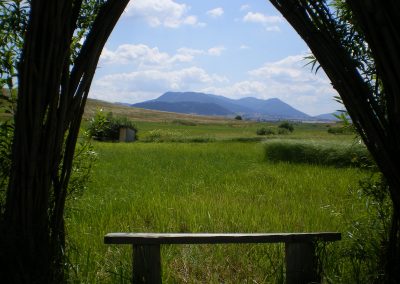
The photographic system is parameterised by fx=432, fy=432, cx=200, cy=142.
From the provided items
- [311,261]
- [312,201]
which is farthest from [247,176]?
[311,261]

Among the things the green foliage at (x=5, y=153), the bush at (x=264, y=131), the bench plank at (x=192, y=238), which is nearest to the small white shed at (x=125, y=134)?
the bush at (x=264, y=131)

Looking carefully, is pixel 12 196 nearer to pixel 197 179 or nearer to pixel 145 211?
pixel 145 211

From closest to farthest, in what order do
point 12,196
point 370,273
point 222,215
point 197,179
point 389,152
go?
1. point 389,152
2. point 12,196
3. point 370,273
4. point 222,215
5. point 197,179

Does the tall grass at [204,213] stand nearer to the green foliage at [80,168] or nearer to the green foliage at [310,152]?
the green foliage at [80,168]

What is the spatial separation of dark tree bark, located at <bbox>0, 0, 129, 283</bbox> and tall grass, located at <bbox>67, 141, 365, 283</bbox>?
0.86 feet

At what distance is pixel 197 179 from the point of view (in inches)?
325

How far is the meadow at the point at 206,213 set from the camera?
2.98 m

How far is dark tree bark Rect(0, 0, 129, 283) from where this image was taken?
193 cm

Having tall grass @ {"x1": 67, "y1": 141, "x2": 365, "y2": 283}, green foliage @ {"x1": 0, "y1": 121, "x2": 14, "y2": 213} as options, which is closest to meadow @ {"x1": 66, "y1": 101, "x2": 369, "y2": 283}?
tall grass @ {"x1": 67, "y1": 141, "x2": 365, "y2": 283}

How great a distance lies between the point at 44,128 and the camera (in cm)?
203

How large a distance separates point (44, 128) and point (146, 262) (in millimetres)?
904

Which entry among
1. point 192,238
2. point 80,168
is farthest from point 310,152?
point 192,238

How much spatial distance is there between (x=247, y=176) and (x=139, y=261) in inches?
249

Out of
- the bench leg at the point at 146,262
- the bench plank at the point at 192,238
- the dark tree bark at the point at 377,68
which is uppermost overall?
the dark tree bark at the point at 377,68
